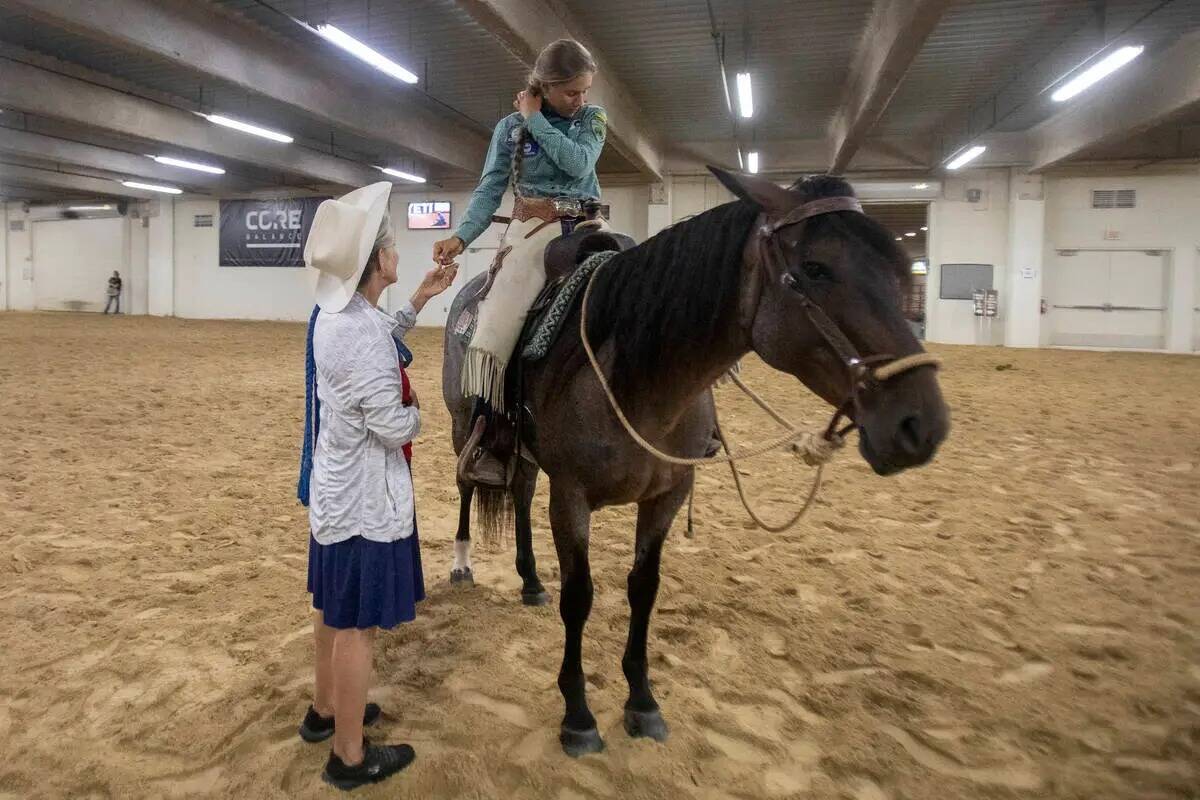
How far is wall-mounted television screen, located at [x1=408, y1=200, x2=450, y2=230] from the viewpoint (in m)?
20.7

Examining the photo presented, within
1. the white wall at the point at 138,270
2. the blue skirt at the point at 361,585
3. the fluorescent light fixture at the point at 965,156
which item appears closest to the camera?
the blue skirt at the point at 361,585

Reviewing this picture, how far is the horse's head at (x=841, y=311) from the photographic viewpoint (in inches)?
54.9

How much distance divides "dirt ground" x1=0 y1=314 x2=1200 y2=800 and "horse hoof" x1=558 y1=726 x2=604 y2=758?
0.03 metres

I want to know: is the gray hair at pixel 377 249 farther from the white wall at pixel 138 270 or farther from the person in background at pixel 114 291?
the person in background at pixel 114 291

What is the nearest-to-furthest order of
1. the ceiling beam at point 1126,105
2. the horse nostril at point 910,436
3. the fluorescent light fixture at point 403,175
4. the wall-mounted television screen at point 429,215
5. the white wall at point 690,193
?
1. the horse nostril at point 910,436
2. the ceiling beam at point 1126,105
3. the fluorescent light fixture at point 403,175
4. the white wall at point 690,193
5. the wall-mounted television screen at point 429,215

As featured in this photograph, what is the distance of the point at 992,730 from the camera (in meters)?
2.08

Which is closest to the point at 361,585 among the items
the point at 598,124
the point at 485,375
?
the point at 485,375

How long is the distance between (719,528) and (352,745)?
2.58 m

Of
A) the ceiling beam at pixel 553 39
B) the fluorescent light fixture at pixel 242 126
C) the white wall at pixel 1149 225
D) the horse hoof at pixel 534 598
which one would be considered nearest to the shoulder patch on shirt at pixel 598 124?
the horse hoof at pixel 534 598

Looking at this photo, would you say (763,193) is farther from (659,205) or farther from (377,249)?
(659,205)

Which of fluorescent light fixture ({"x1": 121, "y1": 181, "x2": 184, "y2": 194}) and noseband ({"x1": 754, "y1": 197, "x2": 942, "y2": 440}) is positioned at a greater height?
fluorescent light fixture ({"x1": 121, "y1": 181, "x2": 184, "y2": 194})

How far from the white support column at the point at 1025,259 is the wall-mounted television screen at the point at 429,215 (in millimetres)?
15309

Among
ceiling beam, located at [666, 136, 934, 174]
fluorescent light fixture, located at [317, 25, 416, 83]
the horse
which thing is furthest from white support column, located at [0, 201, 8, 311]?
the horse

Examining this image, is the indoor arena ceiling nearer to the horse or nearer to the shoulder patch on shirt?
the shoulder patch on shirt
